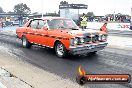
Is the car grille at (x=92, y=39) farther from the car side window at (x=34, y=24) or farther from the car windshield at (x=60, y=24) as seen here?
the car side window at (x=34, y=24)

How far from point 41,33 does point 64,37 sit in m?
1.82

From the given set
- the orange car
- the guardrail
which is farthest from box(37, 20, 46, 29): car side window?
the guardrail

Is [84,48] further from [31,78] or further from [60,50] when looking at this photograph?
[31,78]

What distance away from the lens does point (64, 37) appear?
988 cm

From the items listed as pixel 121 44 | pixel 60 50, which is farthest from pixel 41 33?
pixel 121 44

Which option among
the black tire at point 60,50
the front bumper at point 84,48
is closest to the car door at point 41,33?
the black tire at point 60,50

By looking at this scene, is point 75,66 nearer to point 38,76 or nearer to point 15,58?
point 38,76

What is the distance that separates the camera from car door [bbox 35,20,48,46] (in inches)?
441

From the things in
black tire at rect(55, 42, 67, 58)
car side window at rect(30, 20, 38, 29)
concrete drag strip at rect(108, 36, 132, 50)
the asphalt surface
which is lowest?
the asphalt surface

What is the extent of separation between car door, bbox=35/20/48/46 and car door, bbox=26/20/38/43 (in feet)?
1.03

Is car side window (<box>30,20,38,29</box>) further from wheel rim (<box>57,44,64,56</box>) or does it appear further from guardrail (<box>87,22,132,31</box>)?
guardrail (<box>87,22,132,31</box>)

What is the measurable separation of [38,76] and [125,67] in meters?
2.77

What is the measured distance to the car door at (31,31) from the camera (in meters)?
12.1

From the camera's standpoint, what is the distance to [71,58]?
10.2 m
